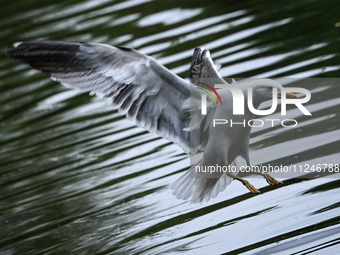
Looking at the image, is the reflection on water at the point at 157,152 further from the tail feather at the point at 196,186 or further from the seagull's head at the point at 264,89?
the seagull's head at the point at 264,89

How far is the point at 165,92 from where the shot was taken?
4.78 metres

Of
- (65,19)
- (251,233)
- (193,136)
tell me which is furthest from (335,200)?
(65,19)

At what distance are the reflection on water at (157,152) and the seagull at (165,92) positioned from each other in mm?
355

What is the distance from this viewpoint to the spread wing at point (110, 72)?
4555mm

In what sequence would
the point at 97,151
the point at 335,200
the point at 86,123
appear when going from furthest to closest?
the point at 86,123 → the point at 97,151 → the point at 335,200

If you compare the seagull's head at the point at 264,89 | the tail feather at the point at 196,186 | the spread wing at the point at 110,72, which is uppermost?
the spread wing at the point at 110,72

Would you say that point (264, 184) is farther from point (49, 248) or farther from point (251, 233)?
point (49, 248)

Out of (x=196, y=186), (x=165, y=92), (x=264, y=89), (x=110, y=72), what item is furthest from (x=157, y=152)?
(x=264, y=89)

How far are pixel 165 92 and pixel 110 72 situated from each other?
18.2 inches

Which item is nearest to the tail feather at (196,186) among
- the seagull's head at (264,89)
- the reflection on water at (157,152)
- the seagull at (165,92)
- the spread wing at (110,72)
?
the seagull at (165,92)

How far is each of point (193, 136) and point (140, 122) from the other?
0.46 metres

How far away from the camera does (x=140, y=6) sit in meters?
10.0

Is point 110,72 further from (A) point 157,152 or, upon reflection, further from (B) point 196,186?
(A) point 157,152

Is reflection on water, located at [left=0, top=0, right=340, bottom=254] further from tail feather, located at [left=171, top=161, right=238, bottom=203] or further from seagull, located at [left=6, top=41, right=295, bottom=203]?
seagull, located at [left=6, top=41, right=295, bottom=203]
